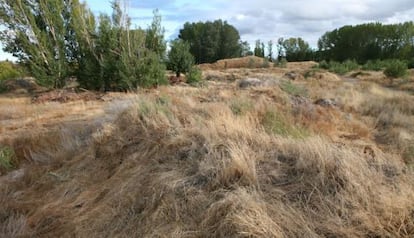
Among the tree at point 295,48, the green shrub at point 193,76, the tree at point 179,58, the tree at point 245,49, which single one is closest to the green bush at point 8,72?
the tree at point 179,58

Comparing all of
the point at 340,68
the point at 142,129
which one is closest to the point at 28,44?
the point at 142,129

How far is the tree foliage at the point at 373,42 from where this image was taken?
201ft

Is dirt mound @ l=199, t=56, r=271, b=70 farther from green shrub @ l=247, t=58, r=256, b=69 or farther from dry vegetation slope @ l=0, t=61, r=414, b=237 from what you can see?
dry vegetation slope @ l=0, t=61, r=414, b=237

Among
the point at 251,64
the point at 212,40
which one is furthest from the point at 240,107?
the point at 212,40

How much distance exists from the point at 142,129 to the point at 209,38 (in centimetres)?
6329

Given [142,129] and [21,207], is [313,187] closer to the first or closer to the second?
[142,129]

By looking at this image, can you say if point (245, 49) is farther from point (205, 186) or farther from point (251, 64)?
point (205, 186)

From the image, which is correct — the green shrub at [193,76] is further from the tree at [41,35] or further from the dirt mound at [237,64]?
the dirt mound at [237,64]

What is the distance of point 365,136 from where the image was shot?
762cm

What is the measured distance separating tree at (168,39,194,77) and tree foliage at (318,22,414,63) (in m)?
47.8

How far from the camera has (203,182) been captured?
12.3ft

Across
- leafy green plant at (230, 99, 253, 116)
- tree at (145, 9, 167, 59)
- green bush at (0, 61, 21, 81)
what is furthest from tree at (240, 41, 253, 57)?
leafy green plant at (230, 99, 253, 116)

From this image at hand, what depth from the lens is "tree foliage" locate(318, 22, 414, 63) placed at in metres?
61.3

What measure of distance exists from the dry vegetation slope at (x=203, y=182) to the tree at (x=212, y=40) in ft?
207
